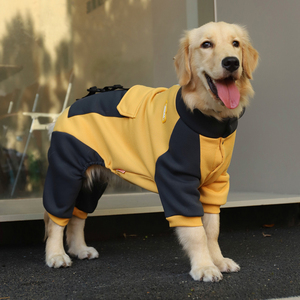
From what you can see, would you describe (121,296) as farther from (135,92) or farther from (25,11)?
(25,11)

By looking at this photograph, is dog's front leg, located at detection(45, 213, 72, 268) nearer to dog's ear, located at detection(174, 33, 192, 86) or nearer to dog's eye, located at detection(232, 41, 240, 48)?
dog's ear, located at detection(174, 33, 192, 86)

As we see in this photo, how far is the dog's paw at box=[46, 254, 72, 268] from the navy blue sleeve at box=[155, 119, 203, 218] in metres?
0.76

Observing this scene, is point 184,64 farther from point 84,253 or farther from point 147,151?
point 84,253

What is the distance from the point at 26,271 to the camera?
7.27 ft

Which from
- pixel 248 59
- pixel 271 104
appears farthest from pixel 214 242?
pixel 271 104

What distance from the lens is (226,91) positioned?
6.29ft

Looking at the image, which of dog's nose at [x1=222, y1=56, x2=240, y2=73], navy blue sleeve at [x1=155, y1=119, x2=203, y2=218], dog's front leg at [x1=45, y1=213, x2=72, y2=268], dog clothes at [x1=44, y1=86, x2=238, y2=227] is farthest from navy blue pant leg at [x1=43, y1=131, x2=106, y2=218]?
dog's nose at [x1=222, y1=56, x2=240, y2=73]

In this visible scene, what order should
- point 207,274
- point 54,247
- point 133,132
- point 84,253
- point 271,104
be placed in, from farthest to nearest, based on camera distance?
1. point 271,104
2. point 84,253
3. point 54,247
4. point 133,132
5. point 207,274

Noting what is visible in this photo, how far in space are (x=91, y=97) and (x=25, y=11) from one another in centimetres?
206

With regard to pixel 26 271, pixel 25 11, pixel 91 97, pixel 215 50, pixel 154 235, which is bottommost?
pixel 154 235

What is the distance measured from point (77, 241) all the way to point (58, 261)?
30 centimetres

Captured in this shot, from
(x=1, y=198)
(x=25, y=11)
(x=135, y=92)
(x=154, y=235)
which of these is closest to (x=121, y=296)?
(x=135, y=92)

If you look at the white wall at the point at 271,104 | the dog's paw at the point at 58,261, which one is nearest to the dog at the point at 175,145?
the dog's paw at the point at 58,261

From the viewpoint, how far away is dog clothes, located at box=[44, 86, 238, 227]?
75.5 inches
